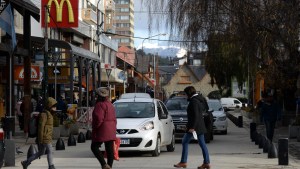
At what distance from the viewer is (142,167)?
15.6 meters

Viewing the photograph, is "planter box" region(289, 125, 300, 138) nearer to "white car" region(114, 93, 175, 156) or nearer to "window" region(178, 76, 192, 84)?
"white car" region(114, 93, 175, 156)

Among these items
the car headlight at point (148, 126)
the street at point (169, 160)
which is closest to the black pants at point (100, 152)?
the street at point (169, 160)

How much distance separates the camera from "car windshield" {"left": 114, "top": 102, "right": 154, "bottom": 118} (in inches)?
760

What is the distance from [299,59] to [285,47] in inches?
86.0

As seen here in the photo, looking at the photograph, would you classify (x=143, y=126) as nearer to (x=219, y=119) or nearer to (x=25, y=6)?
(x=25, y=6)

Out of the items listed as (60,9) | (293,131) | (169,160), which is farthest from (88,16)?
(169,160)

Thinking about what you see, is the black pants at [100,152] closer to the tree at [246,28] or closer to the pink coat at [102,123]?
the pink coat at [102,123]

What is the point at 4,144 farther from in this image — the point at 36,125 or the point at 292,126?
the point at 292,126

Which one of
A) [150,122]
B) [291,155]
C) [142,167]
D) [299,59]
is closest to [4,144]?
[142,167]

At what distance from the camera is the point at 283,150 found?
623 inches

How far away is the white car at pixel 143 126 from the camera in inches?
713

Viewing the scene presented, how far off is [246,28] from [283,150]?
35.6 feet

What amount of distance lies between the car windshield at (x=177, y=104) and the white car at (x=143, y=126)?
6113 millimetres

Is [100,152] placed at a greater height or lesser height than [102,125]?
lesser
